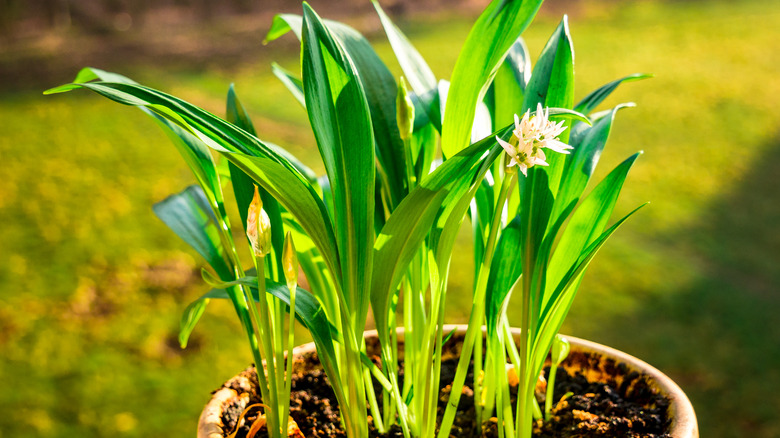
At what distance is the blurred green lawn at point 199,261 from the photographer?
1.43 m

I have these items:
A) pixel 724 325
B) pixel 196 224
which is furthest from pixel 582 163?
pixel 724 325

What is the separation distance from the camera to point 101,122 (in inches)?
112

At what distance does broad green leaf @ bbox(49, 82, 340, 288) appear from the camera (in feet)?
1.51

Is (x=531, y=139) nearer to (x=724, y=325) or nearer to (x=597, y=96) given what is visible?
(x=597, y=96)

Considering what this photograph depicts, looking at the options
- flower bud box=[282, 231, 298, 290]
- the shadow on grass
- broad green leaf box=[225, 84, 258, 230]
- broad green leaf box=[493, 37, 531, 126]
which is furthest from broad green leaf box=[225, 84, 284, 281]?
the shadow on grass

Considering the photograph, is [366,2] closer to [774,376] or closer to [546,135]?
[774,376]

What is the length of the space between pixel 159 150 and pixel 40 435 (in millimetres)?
1478

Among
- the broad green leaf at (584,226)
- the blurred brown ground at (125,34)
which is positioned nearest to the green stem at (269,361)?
the broad green leaf at (584,226)

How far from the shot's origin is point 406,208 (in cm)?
51

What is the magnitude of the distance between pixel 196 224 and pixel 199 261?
1282mm

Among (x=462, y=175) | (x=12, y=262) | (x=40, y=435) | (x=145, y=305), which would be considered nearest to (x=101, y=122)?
(x=12, y=262)

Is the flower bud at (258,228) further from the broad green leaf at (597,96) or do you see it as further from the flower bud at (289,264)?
the broad green leaf at (597,96)

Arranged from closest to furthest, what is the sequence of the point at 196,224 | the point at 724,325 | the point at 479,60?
the point at 479,60 → the point at 196,224 → the point at 724,325

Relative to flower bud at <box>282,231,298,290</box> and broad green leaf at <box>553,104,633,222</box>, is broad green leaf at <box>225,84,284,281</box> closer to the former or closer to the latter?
flower bud at <box>282,231,298,290</box>
